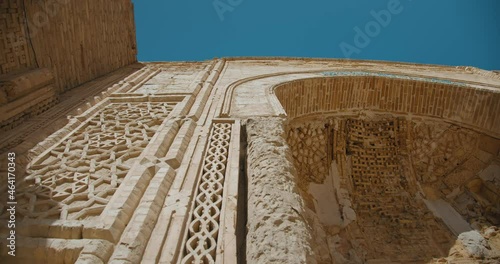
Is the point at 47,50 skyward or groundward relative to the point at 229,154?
skyward

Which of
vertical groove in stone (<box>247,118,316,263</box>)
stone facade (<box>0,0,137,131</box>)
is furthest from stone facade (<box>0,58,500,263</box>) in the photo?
stone facade (<box>0,0,137,131</box>)

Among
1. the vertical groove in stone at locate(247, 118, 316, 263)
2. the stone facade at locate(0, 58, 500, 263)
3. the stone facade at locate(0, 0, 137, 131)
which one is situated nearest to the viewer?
the vertical groove in stone at locate(247, 118, 316, 263)

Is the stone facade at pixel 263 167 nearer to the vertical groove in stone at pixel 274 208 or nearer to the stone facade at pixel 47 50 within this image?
the vertical groove in stone at pixel 274 208

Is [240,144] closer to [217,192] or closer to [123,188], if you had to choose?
[217,192]

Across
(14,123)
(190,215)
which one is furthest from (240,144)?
(14,123)

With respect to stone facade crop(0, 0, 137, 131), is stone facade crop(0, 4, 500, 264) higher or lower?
lower

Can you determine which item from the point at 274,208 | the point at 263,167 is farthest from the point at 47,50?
the point at 274,208

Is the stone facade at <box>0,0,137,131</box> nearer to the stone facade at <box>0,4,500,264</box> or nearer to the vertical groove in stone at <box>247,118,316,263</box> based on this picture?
the stone facade at <box>0,4,500,264</box>

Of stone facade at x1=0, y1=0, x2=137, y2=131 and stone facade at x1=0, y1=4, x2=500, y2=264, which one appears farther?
stone facade at x1=0, y1=0, x2=137, y2=131

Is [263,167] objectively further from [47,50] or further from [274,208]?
[47,50]

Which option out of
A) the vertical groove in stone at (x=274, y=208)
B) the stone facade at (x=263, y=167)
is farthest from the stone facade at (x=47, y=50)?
the vertical groove in stone at (x=274, y=208)

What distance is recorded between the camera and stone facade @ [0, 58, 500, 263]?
1.71 metres

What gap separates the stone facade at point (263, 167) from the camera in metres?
1.71

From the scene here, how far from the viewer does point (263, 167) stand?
2203 millimetres
